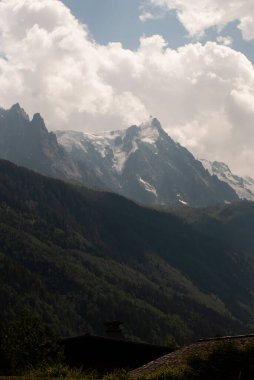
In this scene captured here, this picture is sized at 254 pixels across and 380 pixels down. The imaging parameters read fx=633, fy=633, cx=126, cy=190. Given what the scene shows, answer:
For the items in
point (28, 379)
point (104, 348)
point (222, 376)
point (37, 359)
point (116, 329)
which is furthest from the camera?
point (116, 329)

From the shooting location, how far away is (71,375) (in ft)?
144

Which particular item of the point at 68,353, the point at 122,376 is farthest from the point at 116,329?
the point at 122,376

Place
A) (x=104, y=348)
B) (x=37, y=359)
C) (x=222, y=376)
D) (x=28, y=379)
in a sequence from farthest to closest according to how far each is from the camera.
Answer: (x=37, y=359) < (x=104, y=348) < (x=28, y=379) < (x=222, y=376)

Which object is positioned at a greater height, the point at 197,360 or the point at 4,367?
the point at 197,360

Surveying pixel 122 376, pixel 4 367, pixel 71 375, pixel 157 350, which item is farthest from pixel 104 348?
pixel 122 376

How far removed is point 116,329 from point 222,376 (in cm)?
3936

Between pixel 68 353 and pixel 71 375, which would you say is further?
pixel 68 353

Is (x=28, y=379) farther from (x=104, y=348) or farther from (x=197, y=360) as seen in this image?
(x=104, y=348)

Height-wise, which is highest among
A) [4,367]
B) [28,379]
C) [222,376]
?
[222,376]

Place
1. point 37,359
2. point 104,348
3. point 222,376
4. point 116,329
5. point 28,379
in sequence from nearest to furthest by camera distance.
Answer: point 222,376, point 28,379, point 104,348, point 37,359, point 116,329

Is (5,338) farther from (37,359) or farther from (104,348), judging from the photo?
(104,348)

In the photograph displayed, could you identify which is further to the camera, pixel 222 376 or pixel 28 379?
pixel 28 379

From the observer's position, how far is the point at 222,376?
125ft

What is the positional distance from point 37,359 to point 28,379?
3027 centimetres
